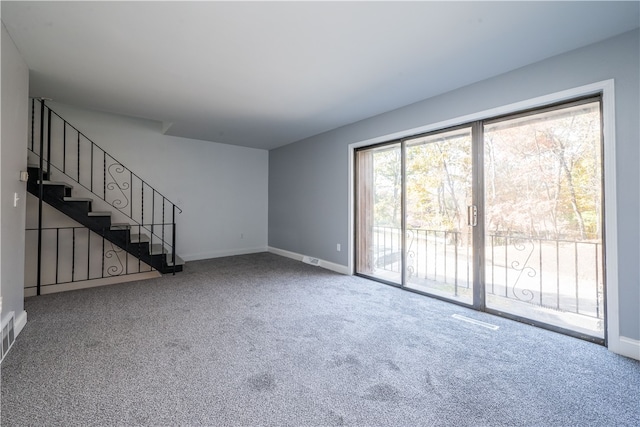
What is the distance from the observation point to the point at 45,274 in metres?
4.10

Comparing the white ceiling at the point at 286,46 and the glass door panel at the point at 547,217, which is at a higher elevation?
the white ceiling at the point at 286,46

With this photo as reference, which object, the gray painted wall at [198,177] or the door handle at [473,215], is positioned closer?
the door handle at [473,215]

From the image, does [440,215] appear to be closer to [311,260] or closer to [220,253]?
[311,260]

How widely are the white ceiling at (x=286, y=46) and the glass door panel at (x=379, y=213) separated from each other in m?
0.93

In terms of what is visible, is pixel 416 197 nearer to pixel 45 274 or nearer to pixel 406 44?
pixel 406 44

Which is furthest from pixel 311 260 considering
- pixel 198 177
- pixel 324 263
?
pixel 198 177

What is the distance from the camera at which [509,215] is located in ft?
9.73

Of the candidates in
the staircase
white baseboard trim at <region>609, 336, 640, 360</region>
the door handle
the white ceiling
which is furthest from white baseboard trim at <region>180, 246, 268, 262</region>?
white baseboard trim at <region>609, 336, 640, 360</region>

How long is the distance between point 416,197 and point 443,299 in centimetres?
139

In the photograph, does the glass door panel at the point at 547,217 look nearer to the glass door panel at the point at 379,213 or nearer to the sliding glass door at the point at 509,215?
the sliding glass door at the point at 509,215

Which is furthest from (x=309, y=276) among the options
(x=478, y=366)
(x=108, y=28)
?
(x=108, y=28)

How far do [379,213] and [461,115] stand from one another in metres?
1.78

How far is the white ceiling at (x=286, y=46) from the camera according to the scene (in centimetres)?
197

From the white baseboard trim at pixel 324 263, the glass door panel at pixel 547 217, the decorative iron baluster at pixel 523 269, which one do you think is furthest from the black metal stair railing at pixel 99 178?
the decorative iron baluster at pixel 523 269
